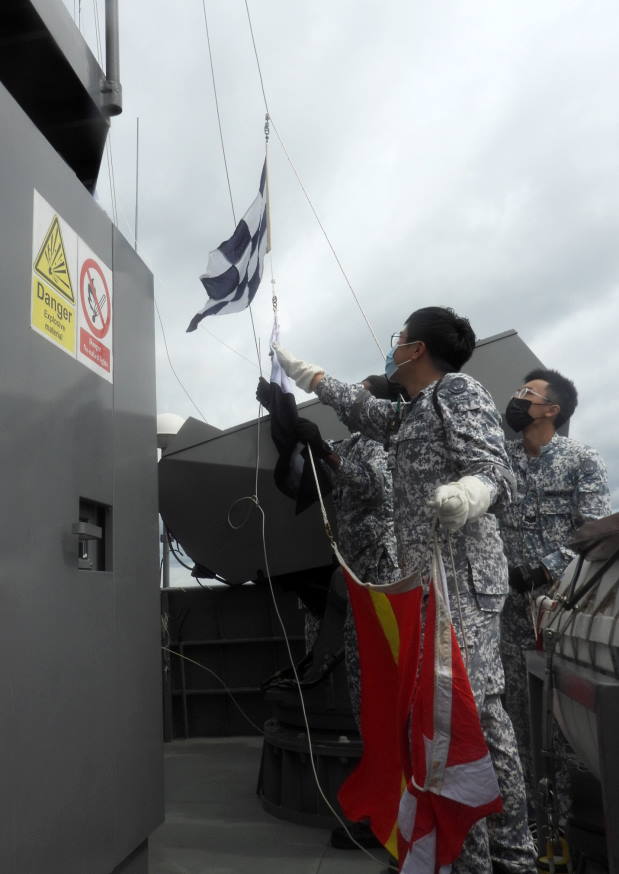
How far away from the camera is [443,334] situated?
2867mm

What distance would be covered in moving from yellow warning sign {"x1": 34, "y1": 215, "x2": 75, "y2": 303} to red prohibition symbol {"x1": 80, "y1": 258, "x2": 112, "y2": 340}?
0.38 feet

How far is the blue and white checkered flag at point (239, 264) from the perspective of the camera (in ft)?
14.4

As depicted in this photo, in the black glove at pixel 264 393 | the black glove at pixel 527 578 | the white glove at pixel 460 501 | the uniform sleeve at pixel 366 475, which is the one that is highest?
the black glove at pixel 264 393

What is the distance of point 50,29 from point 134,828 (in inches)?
99.6

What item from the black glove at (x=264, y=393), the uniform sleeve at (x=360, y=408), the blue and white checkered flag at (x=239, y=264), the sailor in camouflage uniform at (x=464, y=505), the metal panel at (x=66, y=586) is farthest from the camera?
the blue and white checkered flag at (x=239, y=264)

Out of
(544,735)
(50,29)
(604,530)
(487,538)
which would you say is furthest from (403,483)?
(50,29)

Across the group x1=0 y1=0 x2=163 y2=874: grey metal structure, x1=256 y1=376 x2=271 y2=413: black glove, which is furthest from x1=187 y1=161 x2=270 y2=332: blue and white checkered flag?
x1=0 y1=0 x2=163 y2=874: grey metal structure

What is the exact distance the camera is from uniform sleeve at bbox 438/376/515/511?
2.48 metres

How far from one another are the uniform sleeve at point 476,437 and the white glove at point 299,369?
3.08ft

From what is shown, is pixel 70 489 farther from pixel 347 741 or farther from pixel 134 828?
pixel 347 741

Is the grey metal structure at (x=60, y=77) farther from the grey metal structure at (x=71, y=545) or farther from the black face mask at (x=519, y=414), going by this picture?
the black face mask at (x=519, y=414)

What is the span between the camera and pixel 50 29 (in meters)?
2.52

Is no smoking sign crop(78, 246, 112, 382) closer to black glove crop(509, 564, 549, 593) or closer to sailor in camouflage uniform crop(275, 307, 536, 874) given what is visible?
sailor in camouflage uniform crop(275, 307, 536, 874)

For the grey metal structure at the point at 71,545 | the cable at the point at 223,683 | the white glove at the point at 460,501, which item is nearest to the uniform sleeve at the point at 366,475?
the grey metal structure at the point at 71,545
